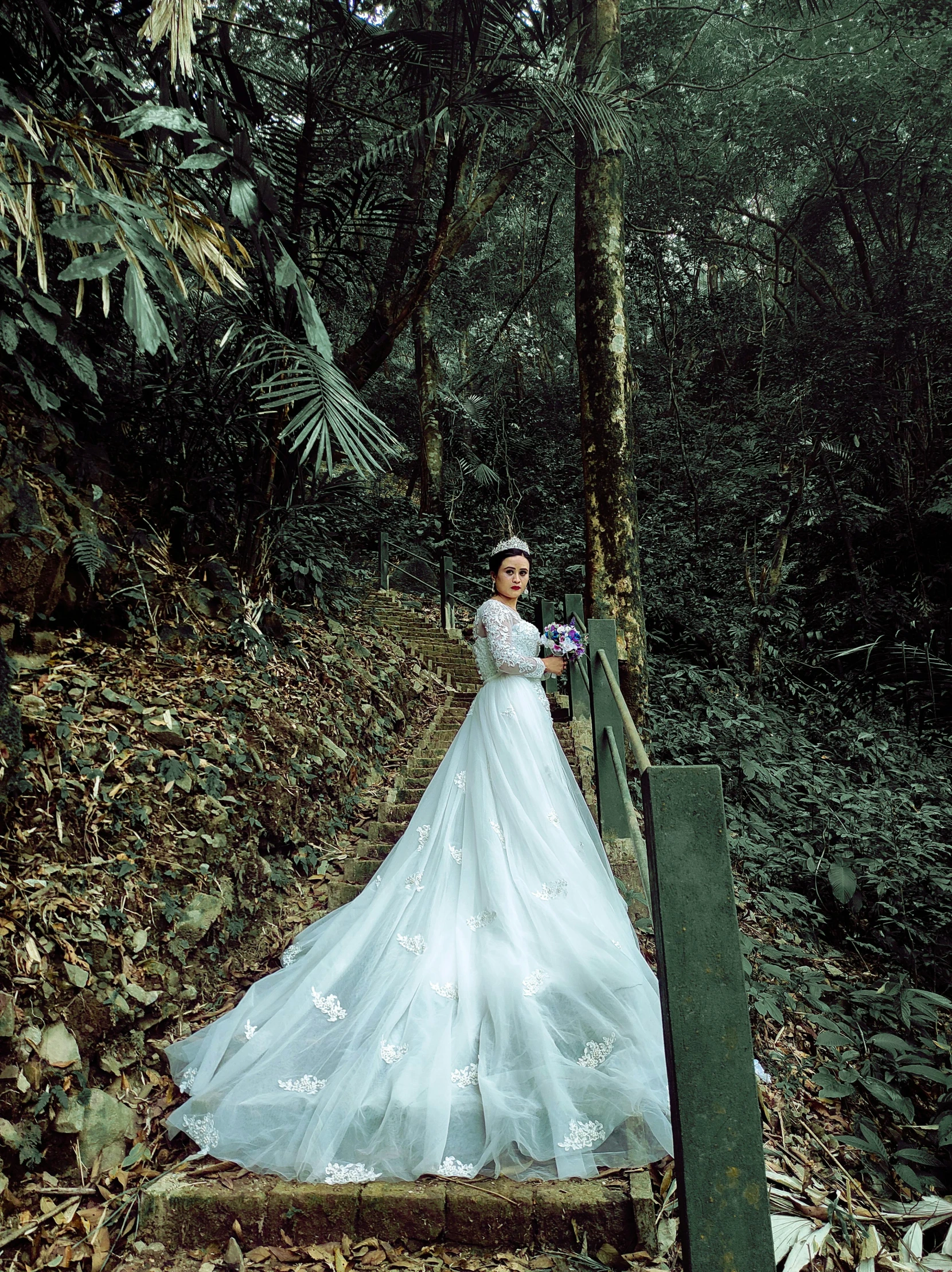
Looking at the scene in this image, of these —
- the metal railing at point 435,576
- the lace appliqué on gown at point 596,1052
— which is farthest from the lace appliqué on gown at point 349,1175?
the metal railing at point 435,576

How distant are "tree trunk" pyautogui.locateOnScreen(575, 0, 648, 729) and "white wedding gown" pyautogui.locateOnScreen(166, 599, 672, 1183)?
2.03m

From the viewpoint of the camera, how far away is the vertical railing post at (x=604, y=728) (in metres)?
4.14

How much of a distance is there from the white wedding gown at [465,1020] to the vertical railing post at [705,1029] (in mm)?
952

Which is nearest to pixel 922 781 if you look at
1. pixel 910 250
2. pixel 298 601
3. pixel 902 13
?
pixel 298 601

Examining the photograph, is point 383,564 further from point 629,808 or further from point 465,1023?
point 465,1023

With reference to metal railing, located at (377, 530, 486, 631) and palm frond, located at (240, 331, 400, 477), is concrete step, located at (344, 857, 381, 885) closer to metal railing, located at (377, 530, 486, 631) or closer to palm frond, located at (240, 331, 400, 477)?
palm frond, located at (240, 331, 400, 477)

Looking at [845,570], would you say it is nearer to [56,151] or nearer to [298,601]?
[298,601]

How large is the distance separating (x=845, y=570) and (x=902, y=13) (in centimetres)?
703

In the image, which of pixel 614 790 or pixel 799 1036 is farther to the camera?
pixel 614 790

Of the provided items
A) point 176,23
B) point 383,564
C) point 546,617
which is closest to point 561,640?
point 546,617

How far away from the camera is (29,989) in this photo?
2607 mm

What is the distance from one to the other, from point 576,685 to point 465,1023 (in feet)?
11.7

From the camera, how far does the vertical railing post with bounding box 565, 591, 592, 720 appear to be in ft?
19.7

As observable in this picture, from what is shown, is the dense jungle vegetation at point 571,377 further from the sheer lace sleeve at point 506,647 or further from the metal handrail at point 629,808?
the sheer lace sleeve at point 506,647
